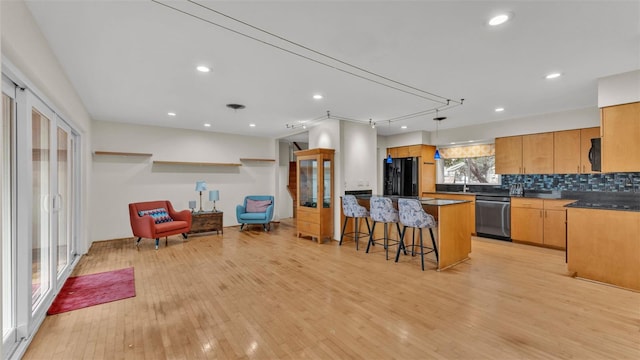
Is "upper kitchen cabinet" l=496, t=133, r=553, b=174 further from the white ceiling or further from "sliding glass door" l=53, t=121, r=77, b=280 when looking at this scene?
"sliding glass door" l=53, t=121, r=77, b=280

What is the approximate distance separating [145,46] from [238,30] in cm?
98

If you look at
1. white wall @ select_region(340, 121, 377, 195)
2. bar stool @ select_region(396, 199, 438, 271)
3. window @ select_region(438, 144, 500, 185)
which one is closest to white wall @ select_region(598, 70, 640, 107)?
bar stool @ select_region(396, 199, 438, 271)

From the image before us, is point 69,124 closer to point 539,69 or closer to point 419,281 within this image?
point 419,281

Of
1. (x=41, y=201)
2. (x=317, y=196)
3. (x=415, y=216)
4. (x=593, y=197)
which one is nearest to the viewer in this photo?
(x=41, y=201)

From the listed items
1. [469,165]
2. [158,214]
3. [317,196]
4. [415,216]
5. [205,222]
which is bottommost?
[205,222]

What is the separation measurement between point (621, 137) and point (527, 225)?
244 cm

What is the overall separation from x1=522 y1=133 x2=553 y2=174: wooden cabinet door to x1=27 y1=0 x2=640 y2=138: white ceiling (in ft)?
2.87

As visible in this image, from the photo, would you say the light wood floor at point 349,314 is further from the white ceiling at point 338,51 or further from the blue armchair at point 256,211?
the white ceiling at point 338,51

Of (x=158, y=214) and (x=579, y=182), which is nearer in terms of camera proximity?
(x=579, y=182)

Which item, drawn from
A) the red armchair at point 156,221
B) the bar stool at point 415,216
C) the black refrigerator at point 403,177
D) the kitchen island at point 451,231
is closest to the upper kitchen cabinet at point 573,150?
the kitchen island at point 451,231

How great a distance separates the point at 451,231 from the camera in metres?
4.17

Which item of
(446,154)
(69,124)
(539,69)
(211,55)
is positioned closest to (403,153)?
(446,154)

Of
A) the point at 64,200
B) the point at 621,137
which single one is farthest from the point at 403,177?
the point at 64,200

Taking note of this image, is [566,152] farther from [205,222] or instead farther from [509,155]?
[205,222]
